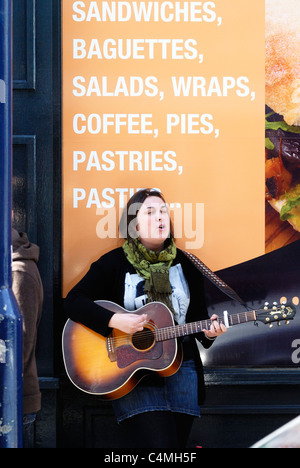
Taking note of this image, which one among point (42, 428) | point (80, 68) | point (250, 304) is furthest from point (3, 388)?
point (80, 68)

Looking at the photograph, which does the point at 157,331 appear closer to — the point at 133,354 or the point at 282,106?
the point at 133,354

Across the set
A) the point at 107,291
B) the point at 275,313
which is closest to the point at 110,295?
the point at 107,291

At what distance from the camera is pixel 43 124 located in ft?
14.4

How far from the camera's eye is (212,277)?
13.2 ft

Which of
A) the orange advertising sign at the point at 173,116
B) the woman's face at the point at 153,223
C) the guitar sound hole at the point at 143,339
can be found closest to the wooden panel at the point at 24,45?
the orange advertising sign at the point at 173,116

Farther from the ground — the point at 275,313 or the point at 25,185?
the point at 25,185

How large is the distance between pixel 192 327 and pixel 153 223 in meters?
0.71

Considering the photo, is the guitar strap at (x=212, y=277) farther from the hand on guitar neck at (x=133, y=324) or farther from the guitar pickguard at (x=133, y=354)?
the guitar pickguard at (x=133, y=354)

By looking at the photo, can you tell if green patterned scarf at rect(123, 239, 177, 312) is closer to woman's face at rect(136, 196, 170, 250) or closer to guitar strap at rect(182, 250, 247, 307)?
woman's face at rect(136, 196, 170, 250)

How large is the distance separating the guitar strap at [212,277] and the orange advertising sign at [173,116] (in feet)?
1.06

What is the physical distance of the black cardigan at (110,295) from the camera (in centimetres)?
371

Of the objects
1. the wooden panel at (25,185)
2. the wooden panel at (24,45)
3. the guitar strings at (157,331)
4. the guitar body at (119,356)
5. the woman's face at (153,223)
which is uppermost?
the wooden panel at (24,45)

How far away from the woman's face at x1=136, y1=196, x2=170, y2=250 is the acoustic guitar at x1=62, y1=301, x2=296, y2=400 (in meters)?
0.43

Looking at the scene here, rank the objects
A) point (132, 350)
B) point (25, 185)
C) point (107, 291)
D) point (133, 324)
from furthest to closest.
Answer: point (25, 185)
point (107, 291)
point (132, 350)
point (133, 324)
